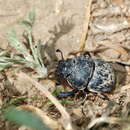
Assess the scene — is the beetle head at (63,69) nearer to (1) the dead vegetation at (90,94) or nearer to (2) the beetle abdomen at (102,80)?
(1) the dead vegetation at (90,94)

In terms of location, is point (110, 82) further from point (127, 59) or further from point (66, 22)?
point (66, 22)

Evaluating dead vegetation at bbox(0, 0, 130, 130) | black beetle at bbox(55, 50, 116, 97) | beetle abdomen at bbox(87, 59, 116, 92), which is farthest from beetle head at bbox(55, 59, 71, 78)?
beetle abdomen at bbox(87, 59, 116, 92)

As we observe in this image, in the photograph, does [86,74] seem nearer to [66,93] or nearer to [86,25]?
[66,93]

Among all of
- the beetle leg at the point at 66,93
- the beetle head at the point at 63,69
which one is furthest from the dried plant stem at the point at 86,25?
the beetle leg at the point at 66,93

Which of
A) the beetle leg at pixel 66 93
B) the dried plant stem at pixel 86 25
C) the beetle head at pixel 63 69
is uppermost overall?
the dried plant stem at pixel 86 25

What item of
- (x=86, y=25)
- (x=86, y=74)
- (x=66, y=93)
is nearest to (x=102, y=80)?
(x=86, y=74)

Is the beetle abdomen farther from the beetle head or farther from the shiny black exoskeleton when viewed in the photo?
the beetle head

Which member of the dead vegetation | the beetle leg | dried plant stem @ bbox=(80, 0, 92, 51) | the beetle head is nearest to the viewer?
the dead vegetation

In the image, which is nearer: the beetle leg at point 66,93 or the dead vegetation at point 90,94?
the dead vegetation at point 90,94
